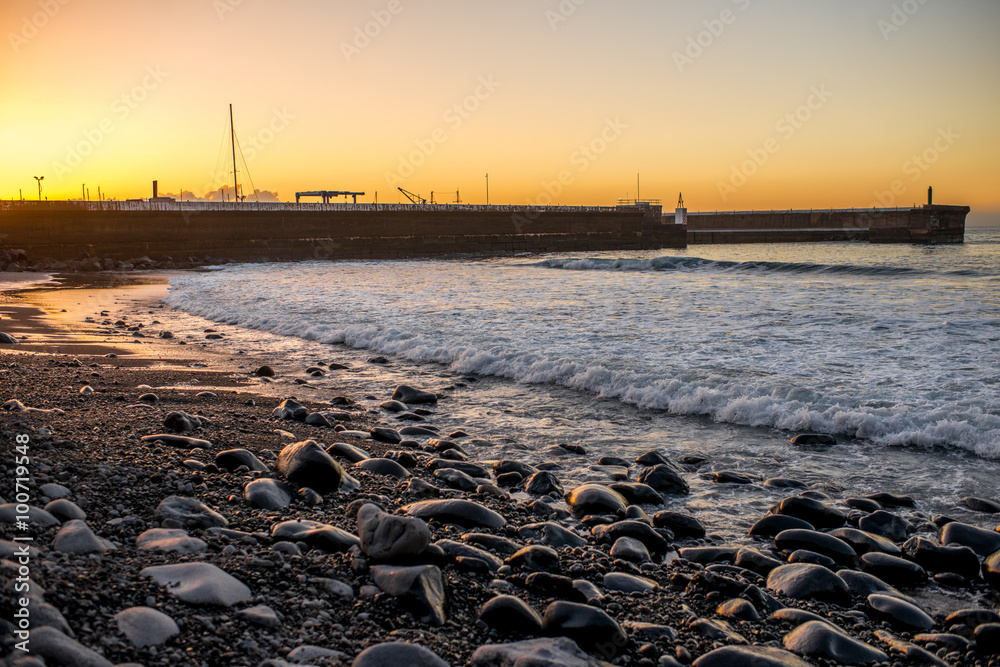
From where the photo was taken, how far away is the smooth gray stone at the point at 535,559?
114 inches

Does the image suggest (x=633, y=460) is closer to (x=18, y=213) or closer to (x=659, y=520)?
(x=659, y=520)

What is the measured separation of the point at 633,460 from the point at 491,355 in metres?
3.70

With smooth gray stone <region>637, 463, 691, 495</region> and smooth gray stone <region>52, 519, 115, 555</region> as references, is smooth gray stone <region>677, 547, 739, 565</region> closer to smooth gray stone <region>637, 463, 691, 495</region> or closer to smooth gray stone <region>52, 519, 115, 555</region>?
smooth gray stone <region>637, 463, 691, 495</region>

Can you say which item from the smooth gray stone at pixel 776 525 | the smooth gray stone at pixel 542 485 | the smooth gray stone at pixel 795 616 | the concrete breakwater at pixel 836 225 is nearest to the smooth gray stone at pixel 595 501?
the smooth gray stone at pixel 542 485

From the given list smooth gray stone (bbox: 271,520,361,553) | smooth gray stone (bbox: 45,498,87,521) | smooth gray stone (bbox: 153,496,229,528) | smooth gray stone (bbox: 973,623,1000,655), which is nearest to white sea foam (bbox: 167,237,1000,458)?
smooth gray stone (bbox: 973,623,1000,655)

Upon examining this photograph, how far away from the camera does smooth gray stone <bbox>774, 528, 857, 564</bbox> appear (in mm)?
3248

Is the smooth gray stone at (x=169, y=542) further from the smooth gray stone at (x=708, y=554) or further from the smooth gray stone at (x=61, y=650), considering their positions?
the smooth gray stone at (x=708, y=554)

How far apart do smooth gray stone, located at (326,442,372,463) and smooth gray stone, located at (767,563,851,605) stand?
2.57 metres

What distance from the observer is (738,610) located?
265 cm

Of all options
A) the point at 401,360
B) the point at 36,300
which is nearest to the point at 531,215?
the point at 36,300

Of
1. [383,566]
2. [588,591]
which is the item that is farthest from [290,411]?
[588,591]

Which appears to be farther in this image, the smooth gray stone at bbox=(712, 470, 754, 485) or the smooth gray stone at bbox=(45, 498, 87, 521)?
the smooth gray stone at bbox=(712, 470, 754, 485)

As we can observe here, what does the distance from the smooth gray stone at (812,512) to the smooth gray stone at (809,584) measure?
724mm

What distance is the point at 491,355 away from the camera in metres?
8.24
